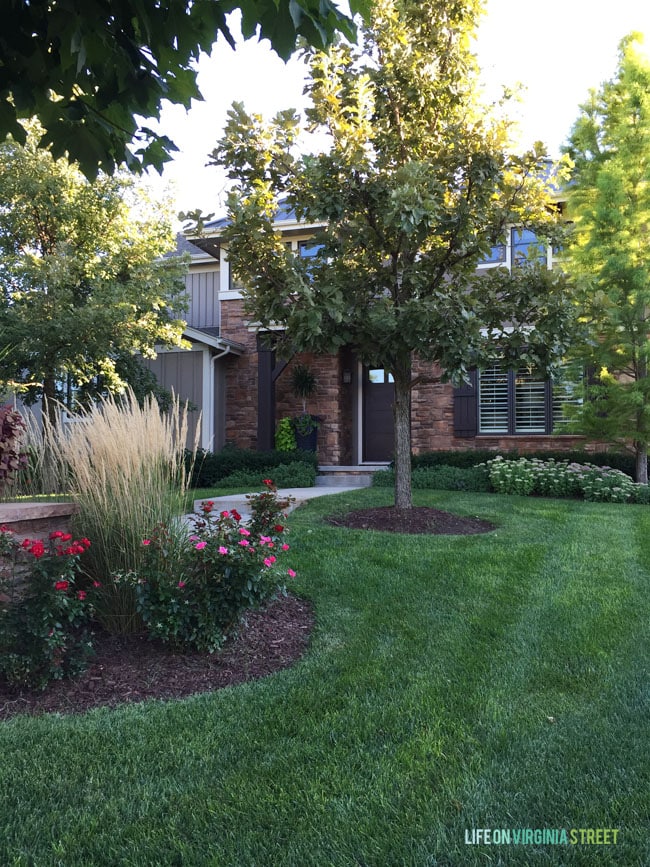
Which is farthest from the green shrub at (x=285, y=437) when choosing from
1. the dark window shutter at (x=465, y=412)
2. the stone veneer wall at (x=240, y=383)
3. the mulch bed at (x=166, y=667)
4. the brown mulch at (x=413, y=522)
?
the mulch bed at (x=166, y=667)

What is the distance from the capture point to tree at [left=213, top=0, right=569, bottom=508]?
217 inches

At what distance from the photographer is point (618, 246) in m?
9.22

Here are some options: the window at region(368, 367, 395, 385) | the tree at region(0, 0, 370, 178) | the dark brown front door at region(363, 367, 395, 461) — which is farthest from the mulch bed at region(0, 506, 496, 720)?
the window at region(368, 367, 395, 385)

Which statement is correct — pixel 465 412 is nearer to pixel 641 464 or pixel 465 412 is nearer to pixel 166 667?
pixel 641 464

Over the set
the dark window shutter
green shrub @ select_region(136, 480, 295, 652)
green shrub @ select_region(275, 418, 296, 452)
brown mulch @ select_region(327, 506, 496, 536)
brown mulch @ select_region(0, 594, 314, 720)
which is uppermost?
the dark window shutter

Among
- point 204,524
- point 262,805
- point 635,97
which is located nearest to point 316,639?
point 204,524

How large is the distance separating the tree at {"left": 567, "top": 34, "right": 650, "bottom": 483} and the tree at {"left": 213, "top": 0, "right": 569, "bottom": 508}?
316 centimetres

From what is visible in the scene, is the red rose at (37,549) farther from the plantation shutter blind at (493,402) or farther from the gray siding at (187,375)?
the plantation shutter blind at (493,402)

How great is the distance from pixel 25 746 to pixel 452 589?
8.87 feet

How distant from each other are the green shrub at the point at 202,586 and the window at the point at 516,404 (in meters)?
9.28

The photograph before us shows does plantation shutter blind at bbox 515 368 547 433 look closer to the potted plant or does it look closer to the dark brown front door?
the dark brown front door

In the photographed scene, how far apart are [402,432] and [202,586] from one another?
148 inches

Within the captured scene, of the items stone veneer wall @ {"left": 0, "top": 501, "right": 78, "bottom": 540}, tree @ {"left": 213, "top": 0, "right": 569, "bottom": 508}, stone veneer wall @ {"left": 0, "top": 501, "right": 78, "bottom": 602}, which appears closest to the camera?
stone veneer wall @ {"left": 0, "top": 501, "right": 78, "bottom": 602}

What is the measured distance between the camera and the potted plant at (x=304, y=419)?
1241cm
